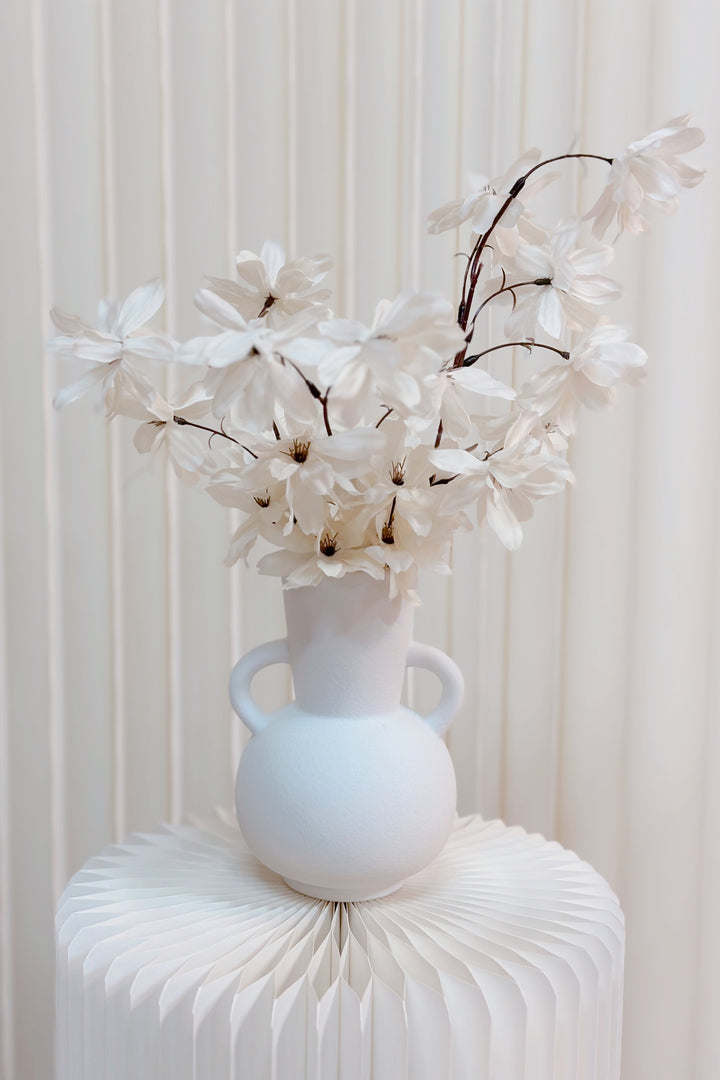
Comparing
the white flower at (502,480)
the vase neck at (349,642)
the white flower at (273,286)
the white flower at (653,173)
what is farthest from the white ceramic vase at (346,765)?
the white flower at (653,173)

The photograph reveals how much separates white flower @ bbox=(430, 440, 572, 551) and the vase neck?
0.11 metres

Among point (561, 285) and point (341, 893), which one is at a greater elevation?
point (561, 285)

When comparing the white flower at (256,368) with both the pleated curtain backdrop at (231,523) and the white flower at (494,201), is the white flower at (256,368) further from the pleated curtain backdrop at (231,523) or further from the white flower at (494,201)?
the pleated curtain backdrop at (231,523)

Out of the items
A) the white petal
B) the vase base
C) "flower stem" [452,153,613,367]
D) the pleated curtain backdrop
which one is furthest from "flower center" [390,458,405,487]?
the pleated curtain backdrop

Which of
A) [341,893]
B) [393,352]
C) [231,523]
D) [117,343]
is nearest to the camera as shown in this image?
[393,352]

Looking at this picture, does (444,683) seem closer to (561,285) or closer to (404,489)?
(404,489)

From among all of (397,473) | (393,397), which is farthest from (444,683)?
(393,397)

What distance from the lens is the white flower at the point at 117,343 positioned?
0.71m

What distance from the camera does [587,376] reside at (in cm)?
75

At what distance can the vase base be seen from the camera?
0.82 metres

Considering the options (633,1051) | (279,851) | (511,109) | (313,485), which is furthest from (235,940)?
(511,109)

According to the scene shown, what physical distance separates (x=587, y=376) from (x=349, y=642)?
284 mm

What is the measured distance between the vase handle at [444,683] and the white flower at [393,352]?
0.32m

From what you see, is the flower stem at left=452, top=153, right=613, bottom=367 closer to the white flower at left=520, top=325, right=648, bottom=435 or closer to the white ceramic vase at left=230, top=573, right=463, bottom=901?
the white flower at left=520, top=325, right=648, bottom=435
